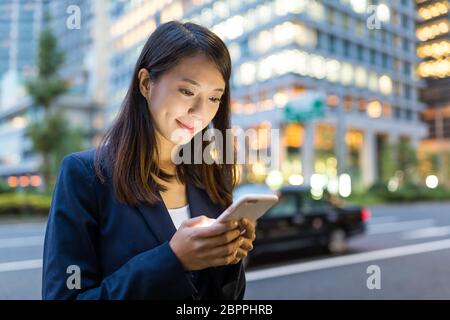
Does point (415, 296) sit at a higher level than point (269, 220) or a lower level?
lower

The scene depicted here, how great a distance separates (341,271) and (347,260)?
2.75 ft

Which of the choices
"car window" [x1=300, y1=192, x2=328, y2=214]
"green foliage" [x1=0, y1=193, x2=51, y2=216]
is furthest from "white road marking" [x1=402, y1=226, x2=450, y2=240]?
"green foliage" [x1=0, y1=193, x2=51, y2=216]

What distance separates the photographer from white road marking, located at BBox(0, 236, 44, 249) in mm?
7539

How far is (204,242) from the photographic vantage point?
73cm

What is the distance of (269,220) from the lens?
6090 millimetres

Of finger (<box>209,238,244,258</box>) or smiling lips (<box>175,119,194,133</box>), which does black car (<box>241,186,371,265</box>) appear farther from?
finger (<box>209,238,244,258</box>)

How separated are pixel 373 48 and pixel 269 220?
2331 centimetres

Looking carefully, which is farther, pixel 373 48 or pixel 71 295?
pixel 373 48

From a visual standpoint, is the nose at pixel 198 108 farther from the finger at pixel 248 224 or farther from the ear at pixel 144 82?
the finger at pixel 248 224

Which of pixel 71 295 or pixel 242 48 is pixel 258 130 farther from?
pixel 71 295

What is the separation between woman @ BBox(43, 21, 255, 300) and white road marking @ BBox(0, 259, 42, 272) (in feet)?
17.7

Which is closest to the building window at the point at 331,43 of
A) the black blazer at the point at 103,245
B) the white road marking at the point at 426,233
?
the white road marking at the point at 426,233

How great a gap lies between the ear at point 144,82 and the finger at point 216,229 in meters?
0.40
